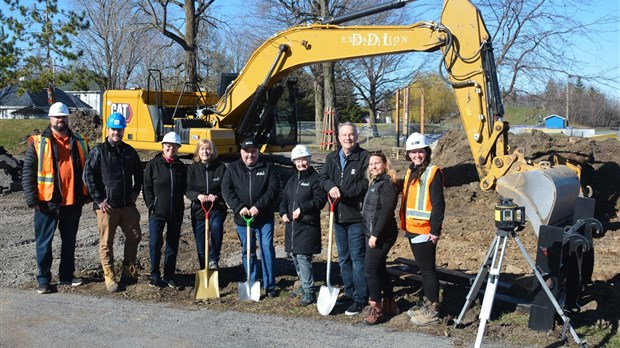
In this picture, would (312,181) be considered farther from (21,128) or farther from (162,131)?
(21,128)

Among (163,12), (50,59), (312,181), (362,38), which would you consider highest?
(163,12)

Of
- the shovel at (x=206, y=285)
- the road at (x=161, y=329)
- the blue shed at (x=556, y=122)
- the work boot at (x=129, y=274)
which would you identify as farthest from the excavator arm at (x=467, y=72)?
the blue shed at (x=556, y=122)

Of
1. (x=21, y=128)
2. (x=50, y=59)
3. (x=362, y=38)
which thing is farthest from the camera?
(x=21, y=128)

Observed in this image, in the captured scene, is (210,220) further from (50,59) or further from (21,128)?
(21,128)

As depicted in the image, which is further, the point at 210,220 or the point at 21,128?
the point at 21,128

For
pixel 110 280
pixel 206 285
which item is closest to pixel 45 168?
pixel 110 280

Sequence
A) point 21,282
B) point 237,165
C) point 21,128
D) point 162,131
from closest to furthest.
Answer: point 237,165, point 21,282, point 162,131, point 21,128

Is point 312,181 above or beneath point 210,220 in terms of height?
above

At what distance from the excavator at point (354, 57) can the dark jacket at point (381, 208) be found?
10.2ft

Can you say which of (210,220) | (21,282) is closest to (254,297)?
(210,220)

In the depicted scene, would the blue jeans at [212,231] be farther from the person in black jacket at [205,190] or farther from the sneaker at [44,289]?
the sneaker at [44,289]

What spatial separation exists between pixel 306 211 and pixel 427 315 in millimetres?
1621

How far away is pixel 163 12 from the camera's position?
27.2 metres

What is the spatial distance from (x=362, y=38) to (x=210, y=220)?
5863 mm
